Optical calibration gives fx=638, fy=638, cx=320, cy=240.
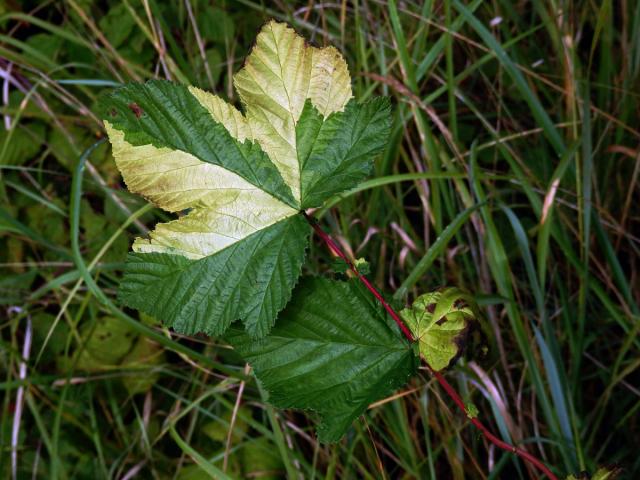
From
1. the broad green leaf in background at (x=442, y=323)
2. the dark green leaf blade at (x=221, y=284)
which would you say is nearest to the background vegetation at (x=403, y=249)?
the broad green leaf in background at (x=442, y=323)

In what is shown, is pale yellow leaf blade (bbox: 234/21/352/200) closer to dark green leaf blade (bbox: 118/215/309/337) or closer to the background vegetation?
dark green leaf blade (bbox: 118/215/309/337)

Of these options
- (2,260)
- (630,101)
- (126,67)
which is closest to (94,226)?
(2,260)

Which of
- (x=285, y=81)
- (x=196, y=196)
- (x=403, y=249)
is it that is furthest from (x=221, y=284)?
(x=403, y=249)

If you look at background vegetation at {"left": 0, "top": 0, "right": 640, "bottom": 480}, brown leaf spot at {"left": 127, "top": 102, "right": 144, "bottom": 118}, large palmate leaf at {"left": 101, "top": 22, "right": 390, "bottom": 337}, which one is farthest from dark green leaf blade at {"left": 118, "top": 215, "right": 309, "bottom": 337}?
background vegetation at {"left": 0, "top": 0, "right": 640, "bottom": 480}

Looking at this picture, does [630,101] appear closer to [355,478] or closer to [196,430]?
[355,478]

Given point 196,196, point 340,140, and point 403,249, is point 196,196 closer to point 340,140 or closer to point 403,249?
point 340,140

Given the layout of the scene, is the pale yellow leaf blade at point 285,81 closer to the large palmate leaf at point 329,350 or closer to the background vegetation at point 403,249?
the large palmate leaf at point 329,350
